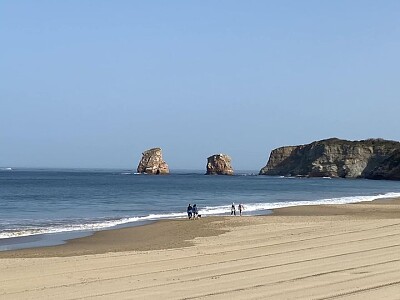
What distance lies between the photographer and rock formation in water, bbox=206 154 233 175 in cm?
18412

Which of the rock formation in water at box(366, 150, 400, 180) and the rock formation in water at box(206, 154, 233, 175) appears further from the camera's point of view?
the rock formation in water at box(206, 154, 233, 175)

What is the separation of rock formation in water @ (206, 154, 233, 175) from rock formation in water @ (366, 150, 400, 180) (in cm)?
5286

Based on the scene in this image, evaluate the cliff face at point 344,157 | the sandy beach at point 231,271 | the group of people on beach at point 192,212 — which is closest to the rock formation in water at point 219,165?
the cliff face at point 344,157

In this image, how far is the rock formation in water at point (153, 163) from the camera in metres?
177

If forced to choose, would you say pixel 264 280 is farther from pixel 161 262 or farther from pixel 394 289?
pixel 161 262

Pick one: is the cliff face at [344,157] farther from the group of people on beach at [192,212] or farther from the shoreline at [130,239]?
the shoreline at [130,239]

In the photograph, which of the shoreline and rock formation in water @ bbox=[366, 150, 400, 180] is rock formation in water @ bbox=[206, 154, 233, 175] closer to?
rock formation in water @ bbox=[366, 150, 400, 180]

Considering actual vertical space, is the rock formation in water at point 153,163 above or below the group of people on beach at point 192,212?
above

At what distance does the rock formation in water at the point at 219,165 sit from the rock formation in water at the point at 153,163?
46.1ft

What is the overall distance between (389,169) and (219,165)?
199 ft

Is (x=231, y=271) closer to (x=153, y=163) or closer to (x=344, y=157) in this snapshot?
(x=344, y=157)

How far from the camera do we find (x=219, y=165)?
7249 inches

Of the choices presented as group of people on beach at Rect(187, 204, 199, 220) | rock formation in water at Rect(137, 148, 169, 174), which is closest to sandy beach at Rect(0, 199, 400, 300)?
group of people on beach at Rect(187, 204, 199, 220)

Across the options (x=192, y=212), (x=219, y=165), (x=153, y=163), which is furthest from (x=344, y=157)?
(x=192, y=212)
